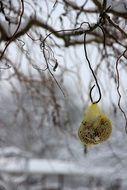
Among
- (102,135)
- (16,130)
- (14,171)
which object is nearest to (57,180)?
(14,171)

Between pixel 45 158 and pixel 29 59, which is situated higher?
pixel 45 158

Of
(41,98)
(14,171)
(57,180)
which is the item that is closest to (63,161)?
(57,180)

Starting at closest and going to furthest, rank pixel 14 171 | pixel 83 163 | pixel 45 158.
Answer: pixel 83 163 < pixel 14 171 < pixel 45 158

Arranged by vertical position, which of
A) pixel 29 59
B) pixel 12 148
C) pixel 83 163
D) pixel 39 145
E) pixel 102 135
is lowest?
pixel 102 135

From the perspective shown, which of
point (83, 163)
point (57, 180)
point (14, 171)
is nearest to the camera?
point (83, 163)

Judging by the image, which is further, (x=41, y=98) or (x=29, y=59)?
(x=41, y=98)

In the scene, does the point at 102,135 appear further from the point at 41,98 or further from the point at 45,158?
the point at 45,158

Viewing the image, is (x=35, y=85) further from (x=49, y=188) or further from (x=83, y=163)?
(x=49, y=188)
